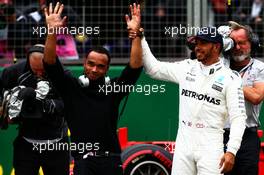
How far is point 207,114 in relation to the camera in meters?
7.45

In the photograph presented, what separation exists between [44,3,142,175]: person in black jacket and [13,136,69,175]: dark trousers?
0.95m

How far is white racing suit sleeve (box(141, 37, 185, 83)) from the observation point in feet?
25.1

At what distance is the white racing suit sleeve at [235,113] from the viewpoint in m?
7.24

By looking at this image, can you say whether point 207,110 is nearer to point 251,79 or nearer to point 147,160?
point 251,79

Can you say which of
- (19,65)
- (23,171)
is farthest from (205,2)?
(23,171)

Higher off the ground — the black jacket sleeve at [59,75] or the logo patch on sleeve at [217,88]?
the black jacket sleeve at [59,75]

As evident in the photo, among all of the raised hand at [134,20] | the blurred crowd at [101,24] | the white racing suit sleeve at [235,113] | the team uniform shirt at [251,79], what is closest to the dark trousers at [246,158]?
the team uniform shirt at [251,79]

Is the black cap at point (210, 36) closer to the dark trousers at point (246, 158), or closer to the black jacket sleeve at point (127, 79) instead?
the black jacket sleeve at point (127, 79)

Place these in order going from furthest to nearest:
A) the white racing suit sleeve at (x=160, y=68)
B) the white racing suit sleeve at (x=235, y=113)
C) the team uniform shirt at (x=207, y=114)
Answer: the white racing suit sleeve at (x=160, y=68)
the team uniform shirt at (x=207, y=114)
the white racing suit sleeve at (x=235, y=113)

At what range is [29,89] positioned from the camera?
328 inches

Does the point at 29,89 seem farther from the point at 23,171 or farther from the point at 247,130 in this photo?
the point at 247,130

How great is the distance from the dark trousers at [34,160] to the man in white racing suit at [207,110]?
1388 mm

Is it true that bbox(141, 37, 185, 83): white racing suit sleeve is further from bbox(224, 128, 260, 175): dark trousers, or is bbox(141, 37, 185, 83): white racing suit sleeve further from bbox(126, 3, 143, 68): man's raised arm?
bbox(224, 128, 260, 175): dark trousers

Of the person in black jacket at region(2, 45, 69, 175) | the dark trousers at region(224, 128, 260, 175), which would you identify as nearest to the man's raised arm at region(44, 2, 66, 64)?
the person in black jacket at region(2, 45, 69, 175)
